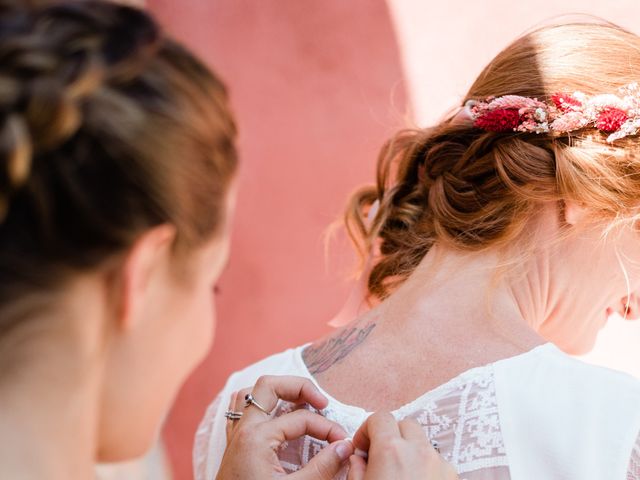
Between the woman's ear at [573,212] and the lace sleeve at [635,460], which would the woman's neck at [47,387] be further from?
the woman's ear at [573,212]

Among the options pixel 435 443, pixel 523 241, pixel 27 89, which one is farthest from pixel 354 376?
pixel 27 89

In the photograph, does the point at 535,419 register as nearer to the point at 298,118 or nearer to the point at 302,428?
the point at 302,428

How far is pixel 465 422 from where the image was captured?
1.49 meters

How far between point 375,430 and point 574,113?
871 millimetres

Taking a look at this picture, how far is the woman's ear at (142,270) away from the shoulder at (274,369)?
71 centimetres

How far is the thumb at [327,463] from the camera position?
142 cm

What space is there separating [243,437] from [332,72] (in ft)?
6.96

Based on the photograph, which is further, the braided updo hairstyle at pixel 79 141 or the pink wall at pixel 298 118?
the pink wall at pixel 298 118

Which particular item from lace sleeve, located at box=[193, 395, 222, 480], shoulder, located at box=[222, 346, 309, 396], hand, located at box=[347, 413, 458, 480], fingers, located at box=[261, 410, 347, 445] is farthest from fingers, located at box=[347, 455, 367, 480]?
lace sleeve, located at box=[193, 395, 222, 480]

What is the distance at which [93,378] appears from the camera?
1.05 metres

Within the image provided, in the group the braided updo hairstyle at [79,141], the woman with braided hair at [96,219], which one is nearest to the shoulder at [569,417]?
the woman with braided hair at [96,219]

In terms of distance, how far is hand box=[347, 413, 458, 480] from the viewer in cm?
131

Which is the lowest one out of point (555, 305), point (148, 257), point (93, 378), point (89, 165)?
point (555, 305)

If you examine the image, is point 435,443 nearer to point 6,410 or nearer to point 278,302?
point 6,410
